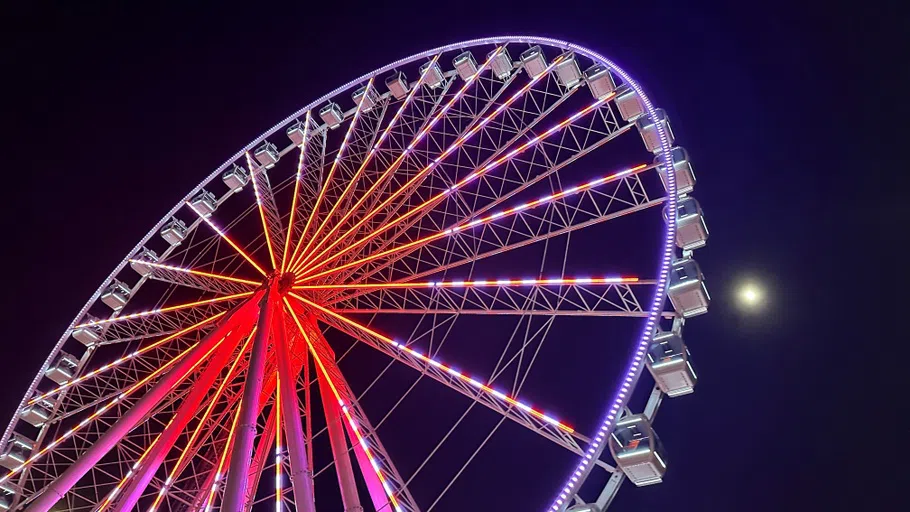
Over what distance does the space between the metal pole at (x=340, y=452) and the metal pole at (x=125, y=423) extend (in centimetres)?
179

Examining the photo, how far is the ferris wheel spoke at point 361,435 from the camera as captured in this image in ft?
33.4

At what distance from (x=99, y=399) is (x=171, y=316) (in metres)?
2.06

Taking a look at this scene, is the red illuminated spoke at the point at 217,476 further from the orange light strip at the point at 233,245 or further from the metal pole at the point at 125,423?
the orange light strip at the point at 233,245

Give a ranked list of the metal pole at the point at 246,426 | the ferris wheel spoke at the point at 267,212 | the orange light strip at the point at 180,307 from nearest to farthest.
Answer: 1. the metal pole at the point at 246,426
2. the orange light strip at the point at 180,307
3. the ferris wheel spoke at the point at 267,212

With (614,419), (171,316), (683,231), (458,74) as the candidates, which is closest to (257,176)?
(171,316)

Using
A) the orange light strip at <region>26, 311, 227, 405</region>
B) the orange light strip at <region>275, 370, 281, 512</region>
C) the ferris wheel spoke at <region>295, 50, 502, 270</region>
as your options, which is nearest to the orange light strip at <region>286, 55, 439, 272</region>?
the ferris wheel spoke at <region>295, 50, 502, 270</region>

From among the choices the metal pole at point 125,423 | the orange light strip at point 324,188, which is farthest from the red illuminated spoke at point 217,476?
the orange light strip at point 324,188

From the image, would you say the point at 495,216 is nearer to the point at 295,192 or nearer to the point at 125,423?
the point at 295,192

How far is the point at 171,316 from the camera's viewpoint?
1555 cm

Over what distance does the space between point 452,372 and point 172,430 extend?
13.1 ft

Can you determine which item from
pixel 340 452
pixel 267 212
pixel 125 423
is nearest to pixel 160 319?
pixel 267 212

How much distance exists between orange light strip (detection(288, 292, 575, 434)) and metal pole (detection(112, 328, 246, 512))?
162 centimetres

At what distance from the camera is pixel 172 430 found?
1068cm

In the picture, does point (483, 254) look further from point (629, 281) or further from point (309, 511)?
point (309, 511)
